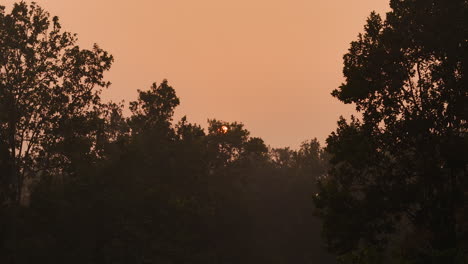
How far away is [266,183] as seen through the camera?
79.4 m

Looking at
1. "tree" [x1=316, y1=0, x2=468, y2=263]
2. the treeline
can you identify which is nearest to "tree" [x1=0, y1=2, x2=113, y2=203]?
the treeline

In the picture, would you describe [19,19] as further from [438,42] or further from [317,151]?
[317,151]

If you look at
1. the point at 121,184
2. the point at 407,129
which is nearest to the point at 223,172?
the point at 121,184

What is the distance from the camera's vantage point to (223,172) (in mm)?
71875

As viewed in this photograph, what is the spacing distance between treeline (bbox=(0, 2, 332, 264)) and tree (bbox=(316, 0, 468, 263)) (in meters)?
3.18

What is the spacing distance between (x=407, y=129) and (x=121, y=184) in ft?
102

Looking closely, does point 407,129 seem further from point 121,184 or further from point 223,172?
point 223,172

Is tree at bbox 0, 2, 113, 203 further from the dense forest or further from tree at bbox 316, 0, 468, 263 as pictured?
tree at bbox 316, 0, 468, 263

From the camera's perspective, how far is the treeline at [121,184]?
119ft

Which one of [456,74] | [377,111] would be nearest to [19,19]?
[377,111]

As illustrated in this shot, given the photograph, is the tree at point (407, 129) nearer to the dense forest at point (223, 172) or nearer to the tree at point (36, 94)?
the dense forest at point (223, 172)

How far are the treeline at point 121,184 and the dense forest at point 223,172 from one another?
12 cm

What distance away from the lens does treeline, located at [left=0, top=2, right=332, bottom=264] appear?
36344 millimetres

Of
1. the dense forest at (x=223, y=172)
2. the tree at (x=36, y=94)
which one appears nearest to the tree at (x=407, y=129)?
the dense forest at (x=223, y=172)
